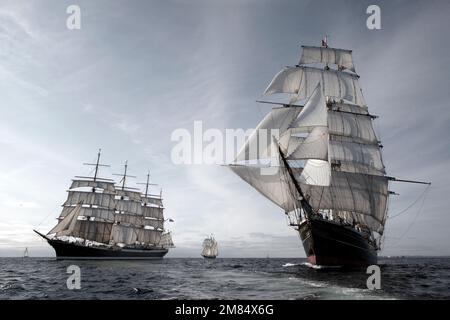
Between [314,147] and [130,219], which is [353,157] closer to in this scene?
[314,147]

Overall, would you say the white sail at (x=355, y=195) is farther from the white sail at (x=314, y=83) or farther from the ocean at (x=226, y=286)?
the ocean at (x=226, y=286)

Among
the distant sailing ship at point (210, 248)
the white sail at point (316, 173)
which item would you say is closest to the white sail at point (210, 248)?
the distant sailing ship at point (210, 248)

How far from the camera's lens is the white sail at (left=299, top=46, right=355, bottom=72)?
64.4m

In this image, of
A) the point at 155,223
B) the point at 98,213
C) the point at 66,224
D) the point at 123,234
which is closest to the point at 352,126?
the point at 66,224

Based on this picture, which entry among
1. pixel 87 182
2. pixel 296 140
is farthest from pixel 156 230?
pixel 296 140

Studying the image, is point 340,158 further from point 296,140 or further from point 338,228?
point 338,228

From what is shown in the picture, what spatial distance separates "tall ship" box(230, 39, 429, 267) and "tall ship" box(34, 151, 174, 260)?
5790 centimetres

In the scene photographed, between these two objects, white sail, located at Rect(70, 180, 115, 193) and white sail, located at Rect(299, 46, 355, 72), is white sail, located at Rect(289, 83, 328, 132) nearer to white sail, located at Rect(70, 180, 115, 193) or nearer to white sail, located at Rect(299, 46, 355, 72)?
white sail, located at Rect(299, 46, 355, 72)

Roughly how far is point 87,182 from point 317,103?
250 feet

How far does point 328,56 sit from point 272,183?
107 feet

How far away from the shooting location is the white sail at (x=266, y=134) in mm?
46375

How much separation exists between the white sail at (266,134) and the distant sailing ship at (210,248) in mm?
123353

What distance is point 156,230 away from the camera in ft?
376

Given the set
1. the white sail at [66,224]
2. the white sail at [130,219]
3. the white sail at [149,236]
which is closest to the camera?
the white sail at [66,224]
